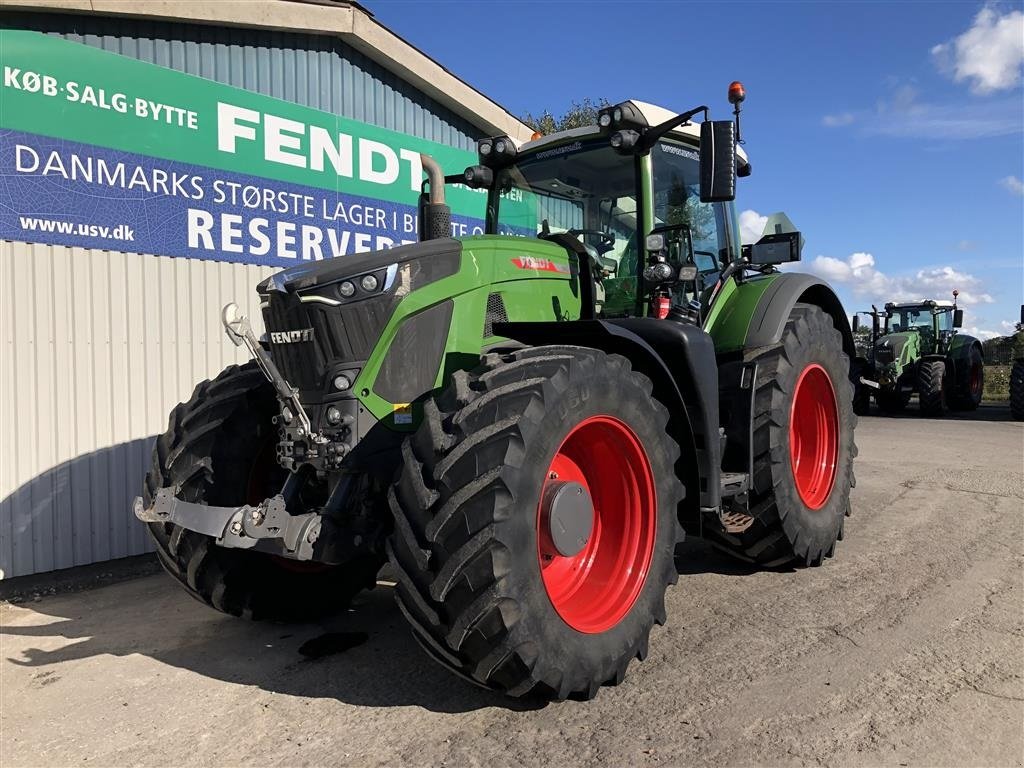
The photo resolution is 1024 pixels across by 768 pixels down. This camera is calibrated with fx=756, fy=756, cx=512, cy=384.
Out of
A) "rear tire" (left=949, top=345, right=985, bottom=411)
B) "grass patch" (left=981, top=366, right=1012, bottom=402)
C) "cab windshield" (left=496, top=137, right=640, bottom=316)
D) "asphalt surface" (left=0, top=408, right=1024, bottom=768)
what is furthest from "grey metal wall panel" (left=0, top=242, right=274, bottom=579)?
"grass patch" (left=981, top=366, right=1012, bottom=402)

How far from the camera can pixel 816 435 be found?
530 centimetres

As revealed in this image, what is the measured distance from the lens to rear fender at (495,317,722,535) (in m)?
3.67

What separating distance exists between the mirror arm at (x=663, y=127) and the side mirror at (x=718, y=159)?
0.10m

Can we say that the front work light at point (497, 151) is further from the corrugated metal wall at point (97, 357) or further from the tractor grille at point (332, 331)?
the corrugated metal wall at point (97, 357)

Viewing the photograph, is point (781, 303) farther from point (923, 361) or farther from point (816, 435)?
point (923, 361)

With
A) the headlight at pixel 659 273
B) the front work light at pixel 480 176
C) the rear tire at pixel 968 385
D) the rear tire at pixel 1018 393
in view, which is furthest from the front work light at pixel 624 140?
the rear tire at pixel 968 385

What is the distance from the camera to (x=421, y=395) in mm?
3336

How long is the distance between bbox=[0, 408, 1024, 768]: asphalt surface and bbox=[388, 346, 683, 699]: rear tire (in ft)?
0.92

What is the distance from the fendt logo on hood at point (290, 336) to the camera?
3238 mm

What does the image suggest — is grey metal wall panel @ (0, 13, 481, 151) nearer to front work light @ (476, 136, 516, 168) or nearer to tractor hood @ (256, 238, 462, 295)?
front work light @ (476, 136, 516, 168)

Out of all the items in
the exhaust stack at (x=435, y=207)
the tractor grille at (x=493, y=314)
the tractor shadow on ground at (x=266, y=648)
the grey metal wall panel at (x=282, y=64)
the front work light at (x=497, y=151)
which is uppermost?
the grey metal wall panel at (x=282, y=64)

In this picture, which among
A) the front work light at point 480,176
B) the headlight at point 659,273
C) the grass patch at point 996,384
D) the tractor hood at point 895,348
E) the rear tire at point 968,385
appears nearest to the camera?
the headlight at point 659,273

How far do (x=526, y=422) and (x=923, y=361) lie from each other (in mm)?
16340

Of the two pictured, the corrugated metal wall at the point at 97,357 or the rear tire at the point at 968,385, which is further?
the rear tire at the point at 968,385
